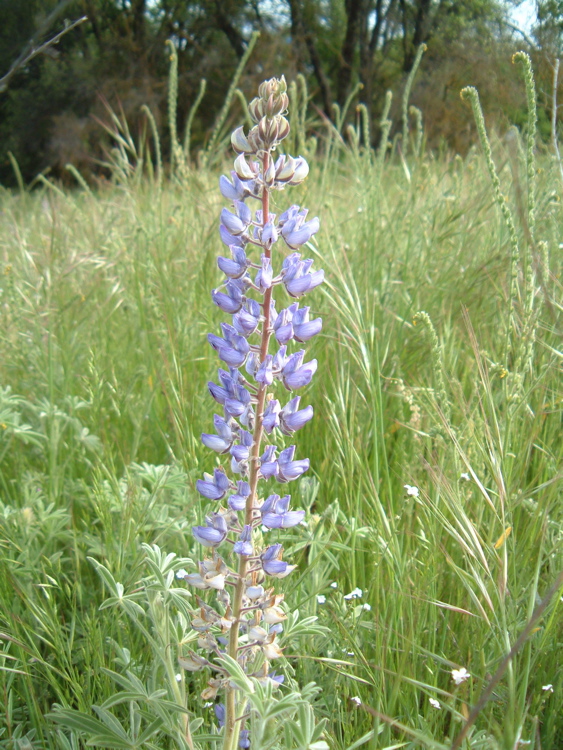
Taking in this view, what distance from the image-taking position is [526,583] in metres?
1.35

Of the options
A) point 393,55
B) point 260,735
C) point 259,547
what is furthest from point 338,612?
point 393,55

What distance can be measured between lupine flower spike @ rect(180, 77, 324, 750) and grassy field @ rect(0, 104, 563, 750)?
0.32 feet

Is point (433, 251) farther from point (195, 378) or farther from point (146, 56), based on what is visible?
point (146, 56)

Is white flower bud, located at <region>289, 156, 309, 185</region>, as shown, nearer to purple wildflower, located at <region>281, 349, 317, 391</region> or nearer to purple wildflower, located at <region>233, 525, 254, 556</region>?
purple wildflower, located at <region>281, 349, 317, 391</region>

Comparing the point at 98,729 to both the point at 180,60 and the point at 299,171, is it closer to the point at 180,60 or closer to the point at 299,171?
the point at 299,171

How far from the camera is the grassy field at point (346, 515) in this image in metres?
1.11

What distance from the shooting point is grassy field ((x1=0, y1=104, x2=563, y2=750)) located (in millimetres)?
1107

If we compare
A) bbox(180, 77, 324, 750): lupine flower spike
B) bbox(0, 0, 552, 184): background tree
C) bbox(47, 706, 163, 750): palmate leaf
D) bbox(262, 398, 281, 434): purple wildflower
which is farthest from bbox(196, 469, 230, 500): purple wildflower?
bbox(0, 0, 552, 184): background tree

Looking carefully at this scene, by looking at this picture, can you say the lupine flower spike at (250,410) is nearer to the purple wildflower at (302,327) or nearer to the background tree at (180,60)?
the purple wildflower at (302,327)

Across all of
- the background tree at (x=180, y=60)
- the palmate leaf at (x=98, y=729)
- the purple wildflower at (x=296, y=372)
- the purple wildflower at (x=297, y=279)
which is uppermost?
the background tree at (x=180, y=60)

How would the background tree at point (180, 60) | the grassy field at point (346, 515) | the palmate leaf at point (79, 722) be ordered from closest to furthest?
the palmate leaf at point (79, 722) → the grassy field at point (346, 515) → the background tree at point (180, 60)

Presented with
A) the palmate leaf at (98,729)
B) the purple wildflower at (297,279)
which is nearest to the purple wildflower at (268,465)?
the purple wildflower at (297,279)

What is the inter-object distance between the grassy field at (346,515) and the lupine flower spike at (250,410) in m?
0.10

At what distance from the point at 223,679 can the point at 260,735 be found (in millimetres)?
125
